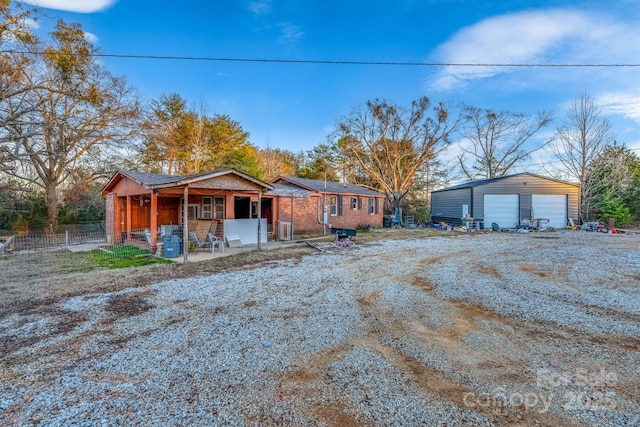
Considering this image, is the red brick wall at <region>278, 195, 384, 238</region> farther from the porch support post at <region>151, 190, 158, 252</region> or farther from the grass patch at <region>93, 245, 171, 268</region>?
the grass patch at <region>93, 245, 171, 268</region>

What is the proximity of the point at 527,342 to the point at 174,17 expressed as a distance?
44.6ft

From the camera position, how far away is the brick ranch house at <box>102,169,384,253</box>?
32.2 feet

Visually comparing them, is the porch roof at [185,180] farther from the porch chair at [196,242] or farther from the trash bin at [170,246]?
the porch chair at [196,242]

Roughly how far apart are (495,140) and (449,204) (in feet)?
36.2

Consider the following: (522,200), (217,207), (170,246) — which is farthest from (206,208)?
(522,200)

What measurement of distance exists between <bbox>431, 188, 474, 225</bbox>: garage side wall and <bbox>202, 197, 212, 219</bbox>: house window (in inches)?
652

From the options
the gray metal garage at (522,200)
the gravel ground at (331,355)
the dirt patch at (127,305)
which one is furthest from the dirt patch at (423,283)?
the gray metal garage at (522,200)

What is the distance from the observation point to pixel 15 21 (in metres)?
10.4

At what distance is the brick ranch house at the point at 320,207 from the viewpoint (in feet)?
48.5

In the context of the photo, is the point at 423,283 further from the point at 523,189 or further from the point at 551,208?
the point at 551,208

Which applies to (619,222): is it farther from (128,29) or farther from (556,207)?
(128,29)

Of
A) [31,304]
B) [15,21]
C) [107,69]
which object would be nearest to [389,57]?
[31,304]

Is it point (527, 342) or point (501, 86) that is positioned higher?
point (501, 86)

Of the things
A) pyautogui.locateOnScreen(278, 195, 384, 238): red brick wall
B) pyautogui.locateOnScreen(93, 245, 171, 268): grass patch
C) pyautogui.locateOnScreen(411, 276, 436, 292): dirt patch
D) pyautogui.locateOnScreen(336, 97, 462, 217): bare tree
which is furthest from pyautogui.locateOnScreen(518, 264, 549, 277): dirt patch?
pyautogui.locateOnScreen(336, 97, 462, 217): bare tree
